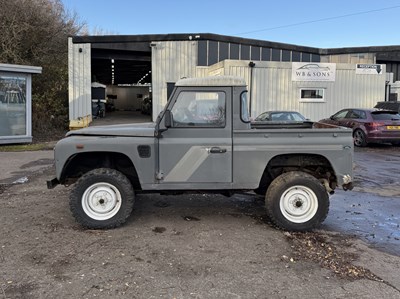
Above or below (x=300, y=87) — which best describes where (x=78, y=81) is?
above

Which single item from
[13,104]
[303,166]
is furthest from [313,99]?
[303,166]

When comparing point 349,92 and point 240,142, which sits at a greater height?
point 349,92

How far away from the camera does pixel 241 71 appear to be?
20859 millimetres

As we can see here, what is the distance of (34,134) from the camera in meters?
18.9

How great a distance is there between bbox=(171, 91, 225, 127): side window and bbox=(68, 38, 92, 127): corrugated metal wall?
17436mm

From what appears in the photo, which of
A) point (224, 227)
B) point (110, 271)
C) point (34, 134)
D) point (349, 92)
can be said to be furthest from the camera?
point (349, 92)

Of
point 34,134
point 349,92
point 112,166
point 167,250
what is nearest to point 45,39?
point 34,134

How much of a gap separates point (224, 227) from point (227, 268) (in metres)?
1.45

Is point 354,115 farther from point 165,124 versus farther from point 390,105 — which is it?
point 165,124

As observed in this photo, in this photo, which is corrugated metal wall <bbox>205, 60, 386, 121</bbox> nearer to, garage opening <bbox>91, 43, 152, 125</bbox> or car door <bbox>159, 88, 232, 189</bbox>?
garage opening <bbox>91, 43, 152, 125</bbox>

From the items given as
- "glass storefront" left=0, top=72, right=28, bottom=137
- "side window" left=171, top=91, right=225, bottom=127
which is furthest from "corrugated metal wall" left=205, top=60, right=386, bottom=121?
"side window" left=171, top=91, right=225, bottom=127

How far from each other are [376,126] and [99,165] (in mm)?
12916

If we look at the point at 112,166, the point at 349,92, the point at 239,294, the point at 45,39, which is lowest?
the point at 239,294

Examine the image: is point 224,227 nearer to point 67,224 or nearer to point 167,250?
point 167,250
